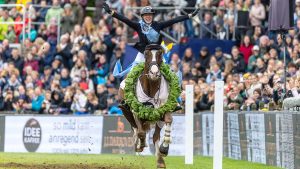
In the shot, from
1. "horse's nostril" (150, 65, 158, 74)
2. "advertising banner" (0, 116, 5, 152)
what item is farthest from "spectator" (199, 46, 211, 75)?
"horse's nostril" (150, 65, 158, 74)

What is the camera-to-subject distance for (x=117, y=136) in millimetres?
29656

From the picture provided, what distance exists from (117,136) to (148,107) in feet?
32.8

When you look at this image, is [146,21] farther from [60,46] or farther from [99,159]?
[60,46]

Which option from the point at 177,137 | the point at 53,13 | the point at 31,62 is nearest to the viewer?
the point at 177,137

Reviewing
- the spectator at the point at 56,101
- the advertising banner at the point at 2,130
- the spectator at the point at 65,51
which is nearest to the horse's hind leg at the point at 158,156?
the advertising banner at the point at 2,130

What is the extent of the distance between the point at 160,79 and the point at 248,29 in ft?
40.7

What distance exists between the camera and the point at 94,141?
29922 millimetres

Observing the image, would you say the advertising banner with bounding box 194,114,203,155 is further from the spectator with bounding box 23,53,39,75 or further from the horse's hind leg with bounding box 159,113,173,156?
the spectator with bounding box 23,53,39,75

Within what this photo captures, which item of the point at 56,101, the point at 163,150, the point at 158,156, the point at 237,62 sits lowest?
the point at 158,156

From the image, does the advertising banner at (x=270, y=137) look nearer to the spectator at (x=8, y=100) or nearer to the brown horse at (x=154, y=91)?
the brown horse at (x=154, y=91)

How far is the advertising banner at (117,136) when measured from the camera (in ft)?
96.5

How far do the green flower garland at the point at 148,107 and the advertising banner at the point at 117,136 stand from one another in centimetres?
947

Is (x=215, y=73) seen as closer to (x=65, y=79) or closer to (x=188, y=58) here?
(x=188, y=58)

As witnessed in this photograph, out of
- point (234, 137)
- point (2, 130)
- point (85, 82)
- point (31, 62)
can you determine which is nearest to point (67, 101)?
point (85, 82)
